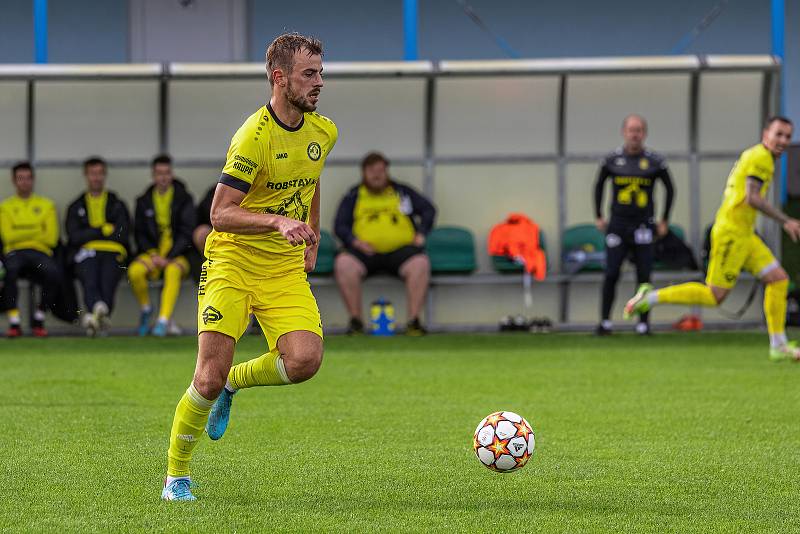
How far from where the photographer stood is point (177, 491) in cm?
554

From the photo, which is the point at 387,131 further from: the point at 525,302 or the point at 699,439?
the point at 699,439

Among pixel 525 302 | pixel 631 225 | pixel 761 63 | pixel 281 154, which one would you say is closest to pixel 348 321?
pixel 525 302

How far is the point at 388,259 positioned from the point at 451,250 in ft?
3.25

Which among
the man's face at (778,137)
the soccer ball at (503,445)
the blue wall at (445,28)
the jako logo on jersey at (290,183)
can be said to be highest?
the blue wall at (445,28)

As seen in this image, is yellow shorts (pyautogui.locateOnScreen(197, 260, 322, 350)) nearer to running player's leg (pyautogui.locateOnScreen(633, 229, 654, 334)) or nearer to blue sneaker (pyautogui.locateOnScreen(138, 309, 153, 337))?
running player's leg (pyautogui.locateOnScreen(633, 229, 654, 334))

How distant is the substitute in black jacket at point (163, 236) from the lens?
14.8 meters

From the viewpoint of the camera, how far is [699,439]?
7.36 meters

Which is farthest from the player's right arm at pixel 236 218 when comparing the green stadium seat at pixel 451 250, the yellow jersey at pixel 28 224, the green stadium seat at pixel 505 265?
the green stadium seat at pixel 505 265

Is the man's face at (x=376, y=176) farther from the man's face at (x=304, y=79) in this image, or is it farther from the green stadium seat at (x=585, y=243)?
the man's face at (x=304, y=79)

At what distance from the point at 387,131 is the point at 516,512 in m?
11.1

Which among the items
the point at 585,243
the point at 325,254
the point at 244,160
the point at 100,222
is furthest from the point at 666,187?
the point at 244,160

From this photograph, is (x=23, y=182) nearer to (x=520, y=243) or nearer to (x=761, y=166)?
(x=520, y=243)

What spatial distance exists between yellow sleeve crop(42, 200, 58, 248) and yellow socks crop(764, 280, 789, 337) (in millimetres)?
7200

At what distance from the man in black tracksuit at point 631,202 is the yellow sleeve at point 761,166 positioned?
268cm
